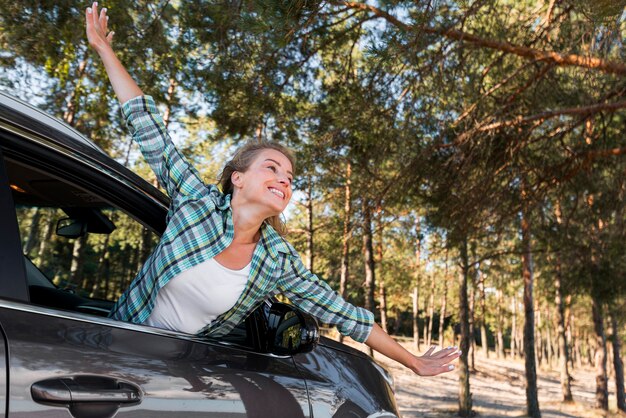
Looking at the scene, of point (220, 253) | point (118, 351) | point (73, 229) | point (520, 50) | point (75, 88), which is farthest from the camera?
point (75, 88)

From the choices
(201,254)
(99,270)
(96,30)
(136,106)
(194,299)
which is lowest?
(194,299)

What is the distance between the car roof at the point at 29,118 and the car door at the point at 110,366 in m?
0.10

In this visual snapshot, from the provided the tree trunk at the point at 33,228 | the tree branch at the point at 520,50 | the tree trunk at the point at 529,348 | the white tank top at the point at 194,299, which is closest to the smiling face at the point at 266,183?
the white tank top at the point at 194,299

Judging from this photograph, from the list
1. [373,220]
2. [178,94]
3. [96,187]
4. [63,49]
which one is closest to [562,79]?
[373,220]

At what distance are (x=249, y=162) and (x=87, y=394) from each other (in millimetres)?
1350

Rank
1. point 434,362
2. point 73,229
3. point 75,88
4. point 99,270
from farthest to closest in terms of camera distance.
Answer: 1. point 99,270
2. point 75,88
3. point 73,229
4. point 434,362

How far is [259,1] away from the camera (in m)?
4.44

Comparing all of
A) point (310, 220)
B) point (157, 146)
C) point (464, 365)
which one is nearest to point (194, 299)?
point (157, 146)

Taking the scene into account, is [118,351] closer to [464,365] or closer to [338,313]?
[338,313]

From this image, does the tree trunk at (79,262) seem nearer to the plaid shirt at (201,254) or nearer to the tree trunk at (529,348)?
the plaid shirt at (201,254)

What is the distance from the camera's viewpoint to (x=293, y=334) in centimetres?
233

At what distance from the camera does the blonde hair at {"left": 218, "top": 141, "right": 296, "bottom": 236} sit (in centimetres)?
274

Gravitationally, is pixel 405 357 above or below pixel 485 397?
above

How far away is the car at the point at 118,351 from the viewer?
61.0 inches
